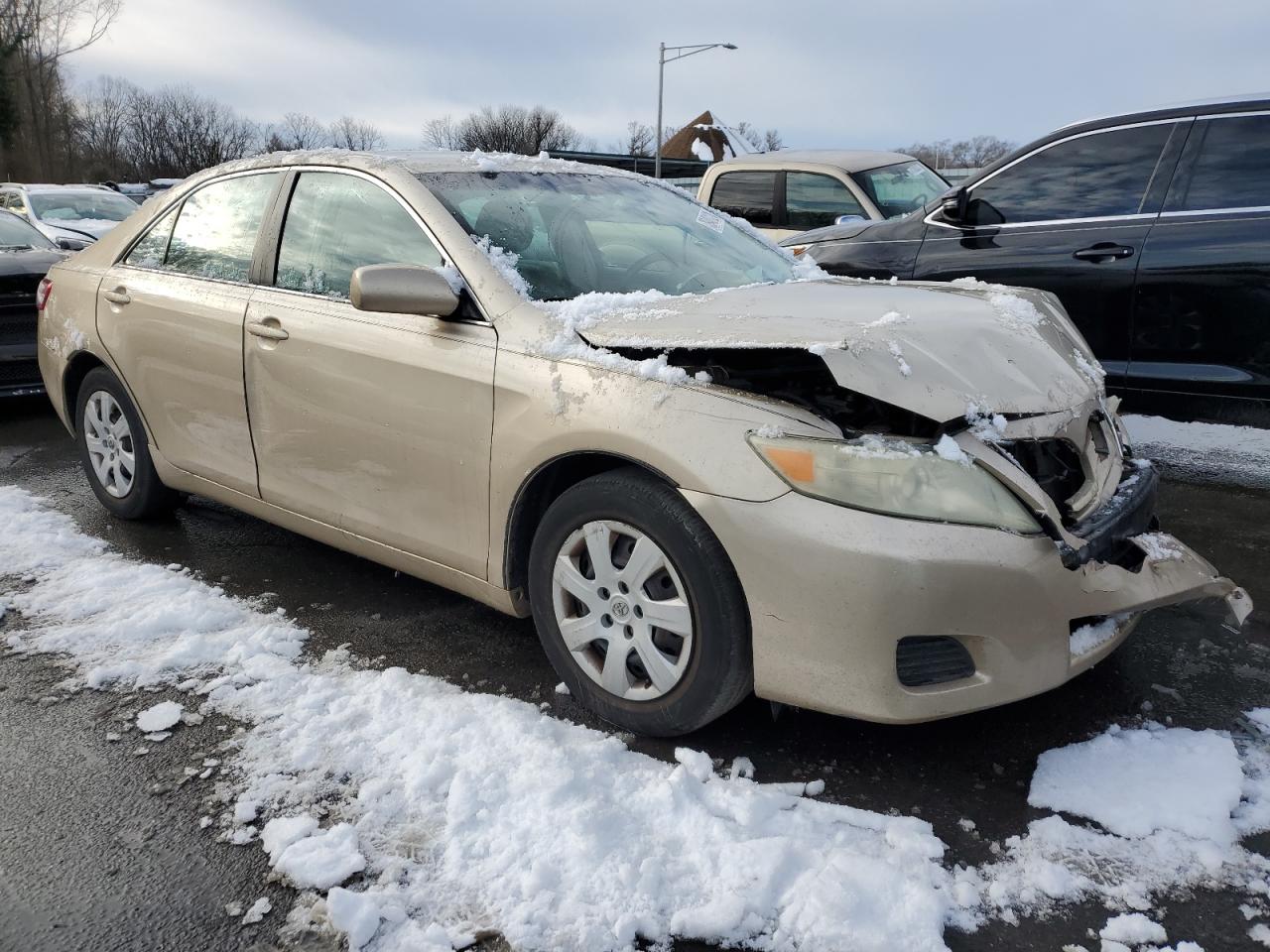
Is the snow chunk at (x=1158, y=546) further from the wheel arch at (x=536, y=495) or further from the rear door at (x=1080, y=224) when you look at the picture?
the rear door at (x=1080, y=224)

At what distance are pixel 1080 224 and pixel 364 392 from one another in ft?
12.2

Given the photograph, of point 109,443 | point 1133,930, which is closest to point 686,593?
point 1133,930

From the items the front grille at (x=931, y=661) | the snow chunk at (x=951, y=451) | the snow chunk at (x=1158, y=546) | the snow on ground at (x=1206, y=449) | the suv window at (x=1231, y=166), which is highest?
the suv window at (x=1231, y=166)

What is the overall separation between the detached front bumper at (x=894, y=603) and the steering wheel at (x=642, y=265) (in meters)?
1.04

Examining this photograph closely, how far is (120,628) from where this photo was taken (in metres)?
3.39

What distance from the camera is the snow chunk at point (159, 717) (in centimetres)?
283

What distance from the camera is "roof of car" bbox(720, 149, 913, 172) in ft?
27.4

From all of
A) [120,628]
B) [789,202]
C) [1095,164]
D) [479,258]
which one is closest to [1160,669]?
[479,258]

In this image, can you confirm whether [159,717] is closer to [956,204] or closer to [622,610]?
[622,610]

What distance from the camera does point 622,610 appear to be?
2643mm

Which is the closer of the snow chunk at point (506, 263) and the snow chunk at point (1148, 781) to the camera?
the snow chunk at point (1148, 781)

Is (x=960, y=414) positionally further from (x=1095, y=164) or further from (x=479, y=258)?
(x=1095, y=164)

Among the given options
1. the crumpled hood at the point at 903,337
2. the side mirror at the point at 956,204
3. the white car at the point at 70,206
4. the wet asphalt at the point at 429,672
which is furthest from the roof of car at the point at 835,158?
the white car at the point at 70,206

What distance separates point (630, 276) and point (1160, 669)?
206 cm
